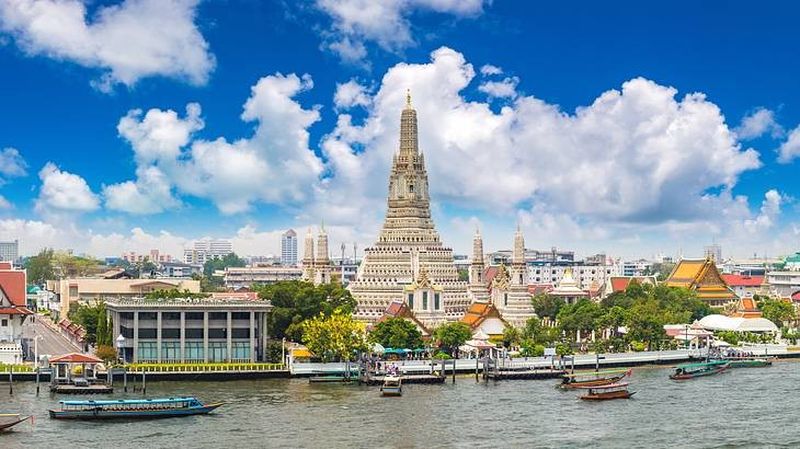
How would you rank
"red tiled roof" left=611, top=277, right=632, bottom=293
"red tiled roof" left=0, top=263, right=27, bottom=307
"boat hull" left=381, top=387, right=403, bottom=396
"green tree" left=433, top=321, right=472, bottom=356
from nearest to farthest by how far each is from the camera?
1. "boat hull" left=381, top=387, right=403, bottom=396
2. "red tiled roof" left=0, top=263, right=27, bottom=307
3. "green tree" left=433, top=321, right=472, bottom=356
4. "red tiled roof" left=611, top=277, right=632, bottom=293

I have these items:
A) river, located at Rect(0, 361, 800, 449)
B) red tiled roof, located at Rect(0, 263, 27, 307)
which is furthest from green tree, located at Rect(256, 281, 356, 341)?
red tiled roof, located at Rect(0, 263, 27, 307)

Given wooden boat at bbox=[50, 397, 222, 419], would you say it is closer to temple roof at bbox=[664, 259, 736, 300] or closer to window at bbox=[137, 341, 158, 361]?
window at bbox=[137, 341, 158, 361]

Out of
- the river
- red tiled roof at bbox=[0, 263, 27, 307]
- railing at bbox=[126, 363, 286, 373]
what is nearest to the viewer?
the river

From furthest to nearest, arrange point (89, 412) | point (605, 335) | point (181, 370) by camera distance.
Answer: point (605, 335) < point (181, 370) < point (89, 412)

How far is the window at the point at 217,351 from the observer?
68625 mm

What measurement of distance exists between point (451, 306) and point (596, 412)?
3952cm

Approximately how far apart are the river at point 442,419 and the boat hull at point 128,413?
0.72 metres

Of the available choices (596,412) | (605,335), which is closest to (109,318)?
(596,412)

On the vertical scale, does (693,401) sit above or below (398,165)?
below

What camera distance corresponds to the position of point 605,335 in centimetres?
8925

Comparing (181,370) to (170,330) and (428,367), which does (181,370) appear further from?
(428,367)

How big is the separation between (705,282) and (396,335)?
172 ft

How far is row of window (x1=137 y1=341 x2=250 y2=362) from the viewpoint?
224 feet

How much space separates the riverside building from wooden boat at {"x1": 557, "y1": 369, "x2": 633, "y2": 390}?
61.6 ft
